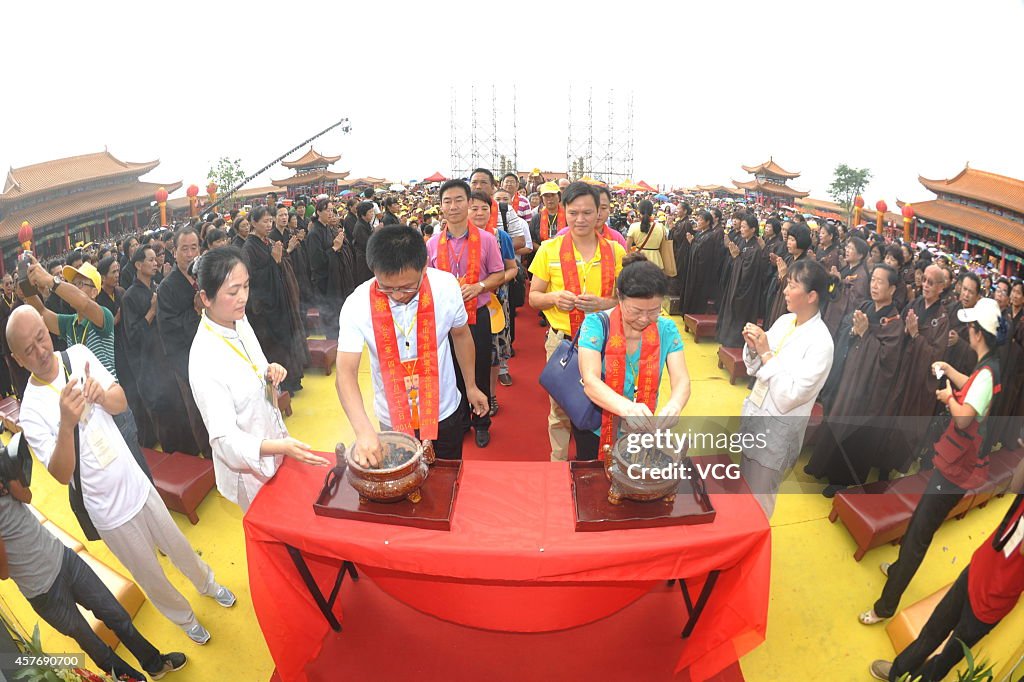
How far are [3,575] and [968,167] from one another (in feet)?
9.51

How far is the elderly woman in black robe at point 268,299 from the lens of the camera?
3.48m

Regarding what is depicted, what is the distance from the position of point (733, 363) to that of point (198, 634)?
3.13m

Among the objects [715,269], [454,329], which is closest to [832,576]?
[454,329]

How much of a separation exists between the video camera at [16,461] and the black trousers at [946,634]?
8.10 ft

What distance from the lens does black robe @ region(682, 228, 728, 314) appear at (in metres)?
4.94

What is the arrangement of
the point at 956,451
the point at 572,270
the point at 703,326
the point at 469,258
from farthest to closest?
the point at 703,326, the point at 469,258, the point at 572,270, the point at 956,451

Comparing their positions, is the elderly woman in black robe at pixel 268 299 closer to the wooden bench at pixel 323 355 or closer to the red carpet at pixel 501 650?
the wooden bench at pixel 323 355

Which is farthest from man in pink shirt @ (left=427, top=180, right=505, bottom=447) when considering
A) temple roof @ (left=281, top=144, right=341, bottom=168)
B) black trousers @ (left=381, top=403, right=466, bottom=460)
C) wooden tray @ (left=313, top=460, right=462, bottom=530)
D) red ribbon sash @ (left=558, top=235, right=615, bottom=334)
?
temple roof @ (left=281, top=144, right=341, bottom=168)

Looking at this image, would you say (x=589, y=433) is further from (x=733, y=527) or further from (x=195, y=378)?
(x=195, y=378)

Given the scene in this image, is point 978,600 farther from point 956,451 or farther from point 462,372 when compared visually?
point 462,372

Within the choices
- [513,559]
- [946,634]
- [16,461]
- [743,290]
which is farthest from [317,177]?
[946,634]

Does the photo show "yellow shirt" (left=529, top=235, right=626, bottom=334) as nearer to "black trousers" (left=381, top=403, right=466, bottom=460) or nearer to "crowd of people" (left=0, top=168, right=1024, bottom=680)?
"crowd of people" (left=0, top=168, right=1024, bottom=680)

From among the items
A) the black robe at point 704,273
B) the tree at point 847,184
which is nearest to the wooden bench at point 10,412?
the tree at point 847,184

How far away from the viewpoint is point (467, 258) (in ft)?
9.05
